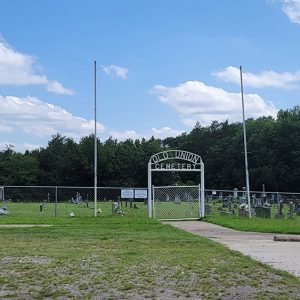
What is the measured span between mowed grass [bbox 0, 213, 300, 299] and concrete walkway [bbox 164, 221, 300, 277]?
527 millimetres

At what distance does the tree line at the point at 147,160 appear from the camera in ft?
293

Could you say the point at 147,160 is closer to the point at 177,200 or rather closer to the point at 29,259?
the point at 177,200

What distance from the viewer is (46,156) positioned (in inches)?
4195

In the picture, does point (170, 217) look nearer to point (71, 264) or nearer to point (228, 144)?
point (71, 264)

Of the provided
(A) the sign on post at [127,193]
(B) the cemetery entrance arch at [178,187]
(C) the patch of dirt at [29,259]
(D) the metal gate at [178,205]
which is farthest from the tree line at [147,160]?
(C) the patch of dirt at [29,259]

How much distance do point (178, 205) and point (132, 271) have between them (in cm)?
2540

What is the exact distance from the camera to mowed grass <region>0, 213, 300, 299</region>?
296 inches

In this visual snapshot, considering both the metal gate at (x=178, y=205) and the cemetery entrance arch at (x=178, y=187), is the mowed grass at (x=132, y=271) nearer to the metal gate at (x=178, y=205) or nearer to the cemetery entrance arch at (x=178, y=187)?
the cemetery entrance arch at (x=178, y=187)

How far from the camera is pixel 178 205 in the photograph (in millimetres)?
34656

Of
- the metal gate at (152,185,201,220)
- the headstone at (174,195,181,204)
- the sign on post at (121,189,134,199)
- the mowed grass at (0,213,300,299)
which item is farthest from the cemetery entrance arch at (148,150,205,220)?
the mowed grass at (0,213,300,299)

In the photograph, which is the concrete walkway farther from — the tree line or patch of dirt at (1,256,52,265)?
the tree line

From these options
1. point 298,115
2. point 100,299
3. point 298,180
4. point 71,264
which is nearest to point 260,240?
point 71,264

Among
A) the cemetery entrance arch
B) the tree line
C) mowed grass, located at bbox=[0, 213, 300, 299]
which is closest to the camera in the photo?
mowed grass, located at bbox=[0, 213, 300, 299]

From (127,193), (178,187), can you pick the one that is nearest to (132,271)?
(178,187)
